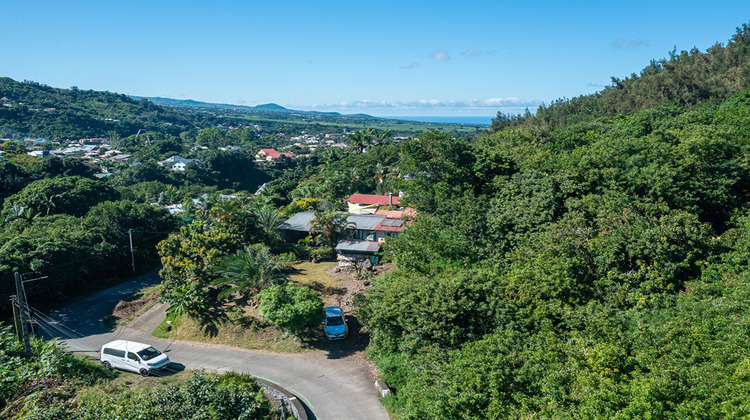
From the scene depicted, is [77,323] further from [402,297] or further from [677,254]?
[677,254]

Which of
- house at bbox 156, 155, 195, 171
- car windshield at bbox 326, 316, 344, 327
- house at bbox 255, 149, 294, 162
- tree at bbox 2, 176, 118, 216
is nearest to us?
car windshield at bbox 326, 316, 344, 327

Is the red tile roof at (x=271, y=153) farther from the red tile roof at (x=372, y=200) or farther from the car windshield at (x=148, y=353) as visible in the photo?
the car windshield at (x=148, y=353)

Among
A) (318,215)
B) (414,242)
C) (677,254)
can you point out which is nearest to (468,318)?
(414,242)

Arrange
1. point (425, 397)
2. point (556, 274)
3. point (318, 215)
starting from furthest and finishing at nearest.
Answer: point (318, 215), point (556, 274), point (425, 397)

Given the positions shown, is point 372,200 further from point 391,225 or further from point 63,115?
point 63,115

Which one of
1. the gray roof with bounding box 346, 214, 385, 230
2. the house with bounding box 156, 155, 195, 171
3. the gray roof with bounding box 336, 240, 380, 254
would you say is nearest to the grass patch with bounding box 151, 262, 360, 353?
the gray roof with bounding box 336, 240, 380, 254

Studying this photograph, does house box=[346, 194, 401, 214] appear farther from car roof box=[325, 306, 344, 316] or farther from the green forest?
car roof box=[325, 306, 344, 316]
